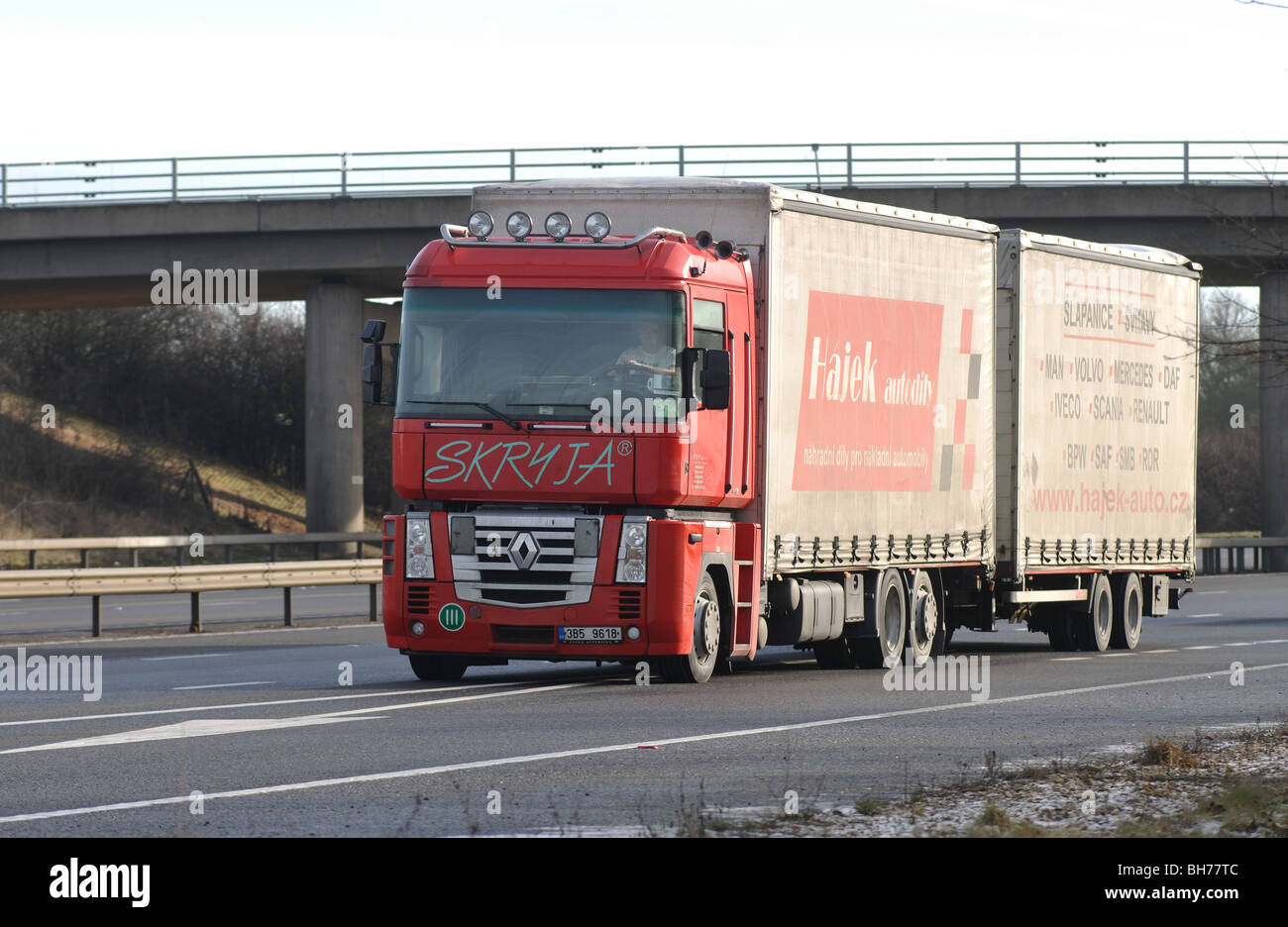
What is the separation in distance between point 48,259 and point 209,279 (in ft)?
12.3

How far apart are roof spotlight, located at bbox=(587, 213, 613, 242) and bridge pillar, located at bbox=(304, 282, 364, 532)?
28.2 m

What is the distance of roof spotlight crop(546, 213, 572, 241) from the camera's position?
15742 millimetres

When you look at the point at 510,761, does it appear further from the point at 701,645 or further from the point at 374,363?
the point at 374,363

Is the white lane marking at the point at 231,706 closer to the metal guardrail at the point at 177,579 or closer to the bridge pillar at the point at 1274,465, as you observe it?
the metal guardrail at the point at 177,579

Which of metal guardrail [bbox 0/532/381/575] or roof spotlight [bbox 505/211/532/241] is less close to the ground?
roof spotlight [bbox 505/211/532/241]

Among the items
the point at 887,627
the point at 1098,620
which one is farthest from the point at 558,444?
the point at 1098,620

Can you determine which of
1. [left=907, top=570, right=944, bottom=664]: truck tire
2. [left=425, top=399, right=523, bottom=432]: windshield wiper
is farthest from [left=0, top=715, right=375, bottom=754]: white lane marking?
[left=907, top=570, right=944, bottom=664]: truck tire

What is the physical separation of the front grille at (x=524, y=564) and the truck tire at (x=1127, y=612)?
9166 mm

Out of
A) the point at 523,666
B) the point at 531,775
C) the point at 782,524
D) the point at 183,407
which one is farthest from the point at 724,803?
the point at 183,407

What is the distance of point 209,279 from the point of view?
4512cm

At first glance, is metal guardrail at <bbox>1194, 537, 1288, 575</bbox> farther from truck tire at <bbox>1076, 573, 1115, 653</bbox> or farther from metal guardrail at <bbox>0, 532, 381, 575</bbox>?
truck tire at <bbox>1076, 573, 1115, 653</bbox>

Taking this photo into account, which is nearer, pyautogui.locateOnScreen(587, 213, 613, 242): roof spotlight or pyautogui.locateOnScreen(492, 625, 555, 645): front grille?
pyautogui.locateOnScreen(492, 625, 555, 645): front grille

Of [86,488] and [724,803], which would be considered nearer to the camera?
[724,803]
